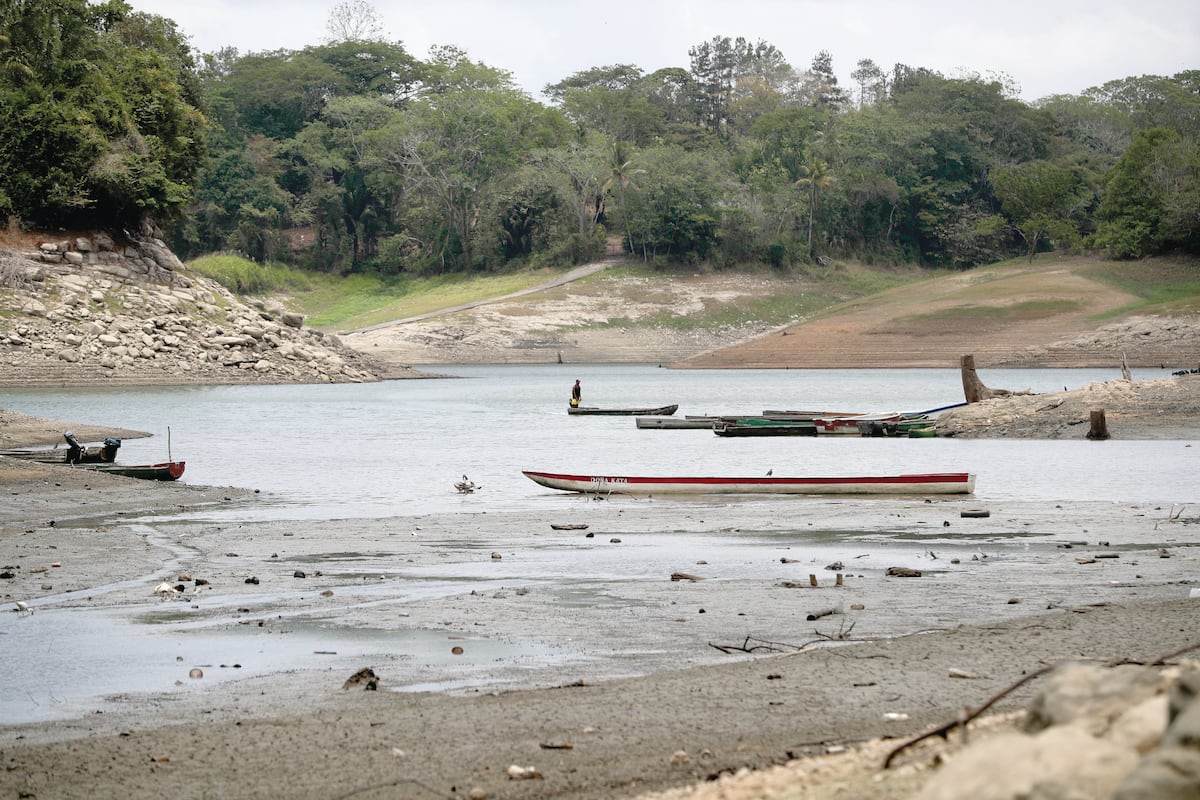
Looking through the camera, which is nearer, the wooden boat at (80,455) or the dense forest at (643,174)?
the wooden boat at (80,455)

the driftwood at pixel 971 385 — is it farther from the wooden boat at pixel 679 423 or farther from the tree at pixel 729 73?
the tree at pixel 729 73

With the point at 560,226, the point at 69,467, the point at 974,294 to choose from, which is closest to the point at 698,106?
the point at 560,226

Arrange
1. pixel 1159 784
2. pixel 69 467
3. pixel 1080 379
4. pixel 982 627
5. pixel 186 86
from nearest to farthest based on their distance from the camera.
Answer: pixel 1159 784 → pixel 982 627 → pixel 69 467 → pixel 1080 379 → pixel 186 86

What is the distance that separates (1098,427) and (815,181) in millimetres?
85752

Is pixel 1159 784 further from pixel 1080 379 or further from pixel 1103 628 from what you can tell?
pixel 1080 379

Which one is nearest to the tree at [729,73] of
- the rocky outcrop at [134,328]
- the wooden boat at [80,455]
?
the rocky outcrop at [134,328]

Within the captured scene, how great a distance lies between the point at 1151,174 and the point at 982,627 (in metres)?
100

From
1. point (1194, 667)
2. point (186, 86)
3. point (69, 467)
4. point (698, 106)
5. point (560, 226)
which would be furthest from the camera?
point (698, 106)

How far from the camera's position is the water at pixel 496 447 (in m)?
27.7

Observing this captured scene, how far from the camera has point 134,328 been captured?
239ft

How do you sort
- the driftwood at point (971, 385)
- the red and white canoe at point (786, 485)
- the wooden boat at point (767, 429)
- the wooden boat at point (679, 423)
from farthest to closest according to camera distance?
the wooden boat at point (679, 423), the driftwood at point (971, 385), the wooden boat at point (767, 429), the red and white canoe at point (786, 485)

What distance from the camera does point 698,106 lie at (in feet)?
519

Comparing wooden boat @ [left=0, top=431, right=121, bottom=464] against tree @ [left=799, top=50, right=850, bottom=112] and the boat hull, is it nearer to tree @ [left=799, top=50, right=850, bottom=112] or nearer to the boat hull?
the boat hull

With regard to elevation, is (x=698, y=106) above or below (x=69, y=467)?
above
